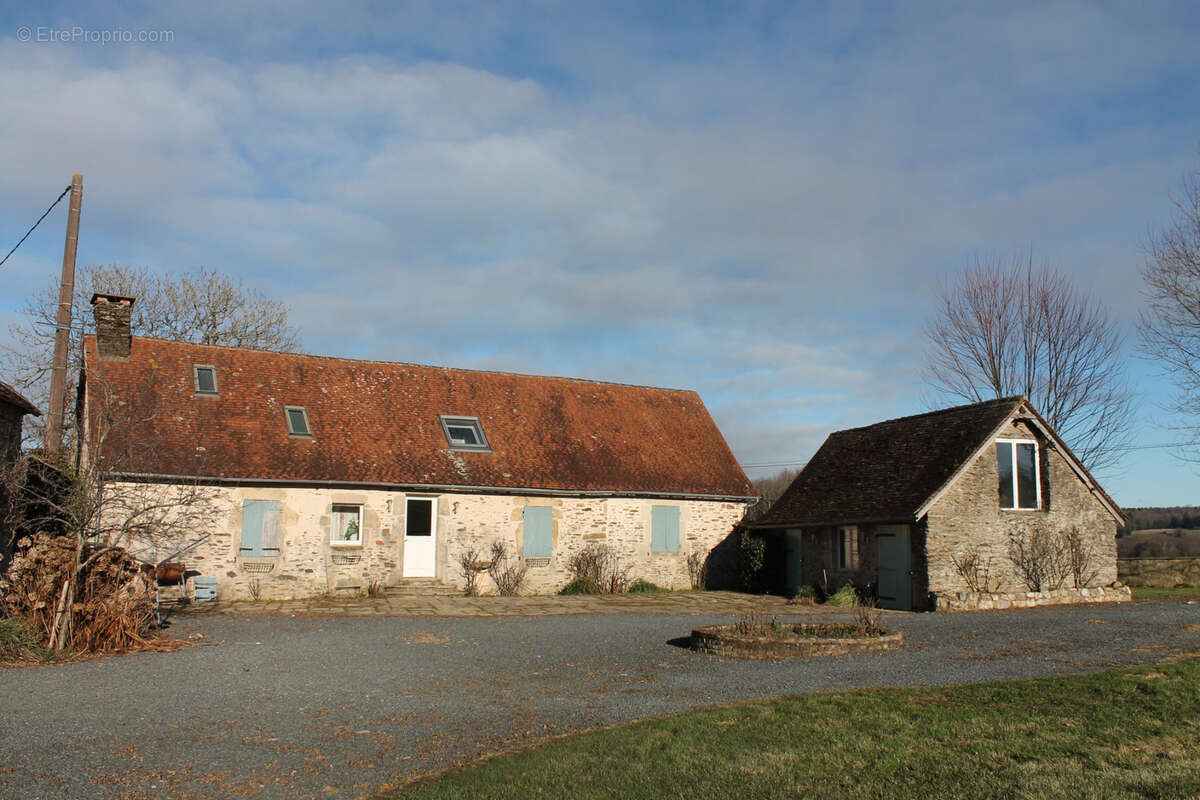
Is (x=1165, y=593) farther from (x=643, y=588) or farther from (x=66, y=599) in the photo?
(x=66, y=599)

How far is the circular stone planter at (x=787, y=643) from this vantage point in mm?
11695

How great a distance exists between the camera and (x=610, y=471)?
23.3 metres

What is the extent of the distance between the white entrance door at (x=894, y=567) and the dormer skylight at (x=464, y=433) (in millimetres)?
9320

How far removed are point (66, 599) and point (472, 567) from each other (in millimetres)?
9714

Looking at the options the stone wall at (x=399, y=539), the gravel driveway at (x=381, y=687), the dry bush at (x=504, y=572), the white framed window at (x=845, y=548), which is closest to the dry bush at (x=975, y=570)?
the white framed window at (x=845, y=548)

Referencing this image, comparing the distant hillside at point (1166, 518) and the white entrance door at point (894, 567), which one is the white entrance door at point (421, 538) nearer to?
the white entrance door at point (894, 567)

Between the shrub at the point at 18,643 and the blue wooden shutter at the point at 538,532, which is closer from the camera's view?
the shrub at the point at 18,643

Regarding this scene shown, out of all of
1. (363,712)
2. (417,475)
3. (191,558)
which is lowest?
(363,712)

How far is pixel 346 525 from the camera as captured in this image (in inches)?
785

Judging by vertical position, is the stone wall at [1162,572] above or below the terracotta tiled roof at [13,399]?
below

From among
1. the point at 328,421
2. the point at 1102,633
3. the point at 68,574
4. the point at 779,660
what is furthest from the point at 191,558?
the point at 1102,633

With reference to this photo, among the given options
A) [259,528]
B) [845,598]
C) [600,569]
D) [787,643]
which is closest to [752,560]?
[845,598]

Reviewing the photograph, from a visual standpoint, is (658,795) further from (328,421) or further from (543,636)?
(328,421)

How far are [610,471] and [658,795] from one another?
56.8ft
